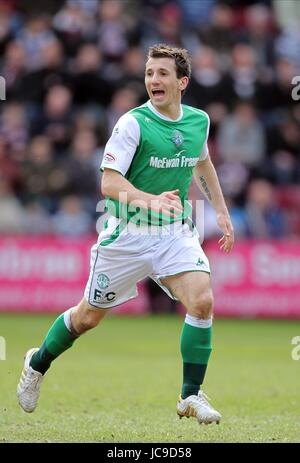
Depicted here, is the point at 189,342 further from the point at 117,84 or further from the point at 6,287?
the point at 117,84

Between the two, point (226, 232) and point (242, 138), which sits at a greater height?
point (242, 138)

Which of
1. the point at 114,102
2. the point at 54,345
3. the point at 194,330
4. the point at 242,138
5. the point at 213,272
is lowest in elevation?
the point at 213,272

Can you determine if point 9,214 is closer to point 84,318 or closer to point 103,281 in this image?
point 84,318

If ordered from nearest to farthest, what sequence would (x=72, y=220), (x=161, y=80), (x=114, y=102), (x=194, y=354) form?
(x=194, y=354) → (x=161, y=80) → (x=72, y=220) → (x=114, y=102)

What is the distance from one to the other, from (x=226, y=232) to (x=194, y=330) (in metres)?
0.85

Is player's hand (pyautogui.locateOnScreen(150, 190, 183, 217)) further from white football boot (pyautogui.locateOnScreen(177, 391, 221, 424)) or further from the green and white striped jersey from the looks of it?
white football boot (pyautogui.locateOnScreen(177, 391, 221, 424))

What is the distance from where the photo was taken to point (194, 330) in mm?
7441

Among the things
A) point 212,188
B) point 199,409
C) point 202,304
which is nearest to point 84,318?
point 202,304

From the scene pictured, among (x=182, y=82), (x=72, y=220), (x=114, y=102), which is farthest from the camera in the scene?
(x=114, y=102)

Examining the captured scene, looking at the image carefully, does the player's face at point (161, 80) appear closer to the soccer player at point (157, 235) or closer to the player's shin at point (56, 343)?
the soccer player at point (157, 235)

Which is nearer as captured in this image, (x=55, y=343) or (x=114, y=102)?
(x=55, y=343)

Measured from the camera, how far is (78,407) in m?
8.42

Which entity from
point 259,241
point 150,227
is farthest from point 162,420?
point 259,241

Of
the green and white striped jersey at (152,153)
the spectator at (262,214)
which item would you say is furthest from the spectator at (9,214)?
the green and white striped jersey at (152,153)
